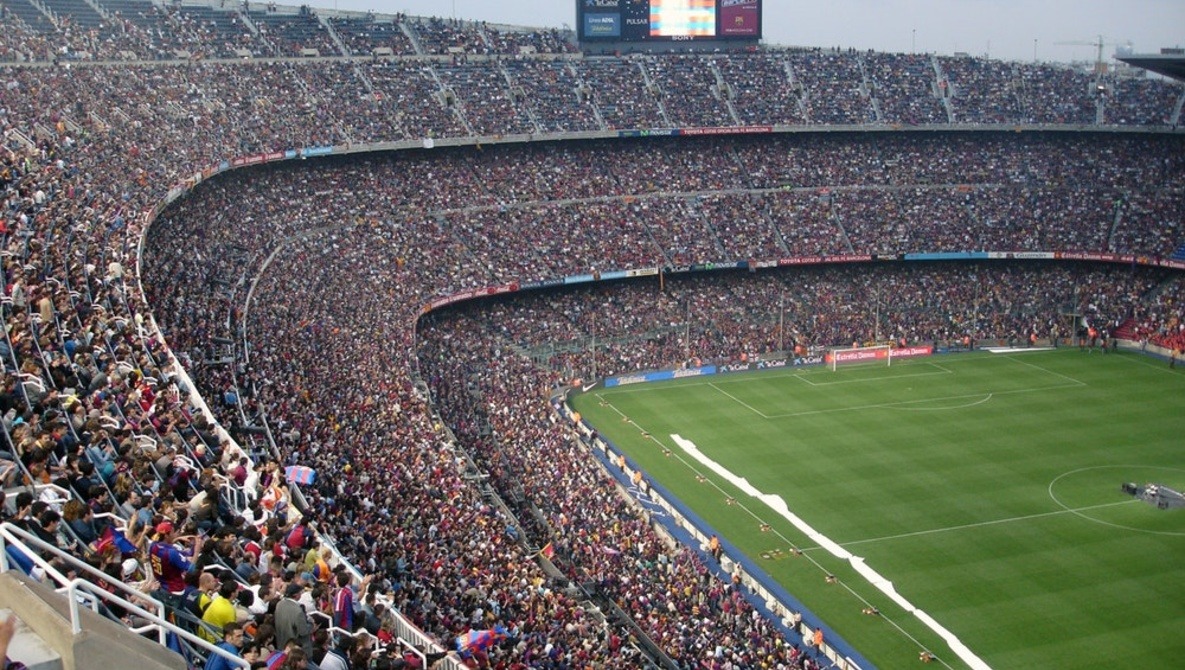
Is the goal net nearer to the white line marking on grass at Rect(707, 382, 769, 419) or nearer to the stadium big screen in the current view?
the white line marking on grass at Rect(707, 382, 769, 419)

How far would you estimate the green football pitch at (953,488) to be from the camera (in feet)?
105

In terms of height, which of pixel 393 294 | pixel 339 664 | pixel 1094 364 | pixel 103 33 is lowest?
pixel 1094 364

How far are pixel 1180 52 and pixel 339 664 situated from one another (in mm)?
67538

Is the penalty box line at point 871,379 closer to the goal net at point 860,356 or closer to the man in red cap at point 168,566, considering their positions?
the goal net at point 860,356

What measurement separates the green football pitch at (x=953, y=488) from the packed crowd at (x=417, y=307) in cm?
355

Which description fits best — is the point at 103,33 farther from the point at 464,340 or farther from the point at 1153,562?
the point at 1153,562

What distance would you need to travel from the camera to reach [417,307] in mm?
52719

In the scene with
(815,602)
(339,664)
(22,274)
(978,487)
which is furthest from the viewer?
(978,487)

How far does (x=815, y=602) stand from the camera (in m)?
33.3

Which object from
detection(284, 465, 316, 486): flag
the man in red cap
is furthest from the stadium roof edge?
the man in red cap

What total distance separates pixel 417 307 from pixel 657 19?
3127cm

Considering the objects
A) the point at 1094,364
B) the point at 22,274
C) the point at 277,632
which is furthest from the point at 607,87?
the point at 277,632

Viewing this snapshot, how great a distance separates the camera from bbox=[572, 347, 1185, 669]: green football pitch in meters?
32.0

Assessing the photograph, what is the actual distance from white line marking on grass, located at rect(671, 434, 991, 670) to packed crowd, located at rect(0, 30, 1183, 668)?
4.27 meters
